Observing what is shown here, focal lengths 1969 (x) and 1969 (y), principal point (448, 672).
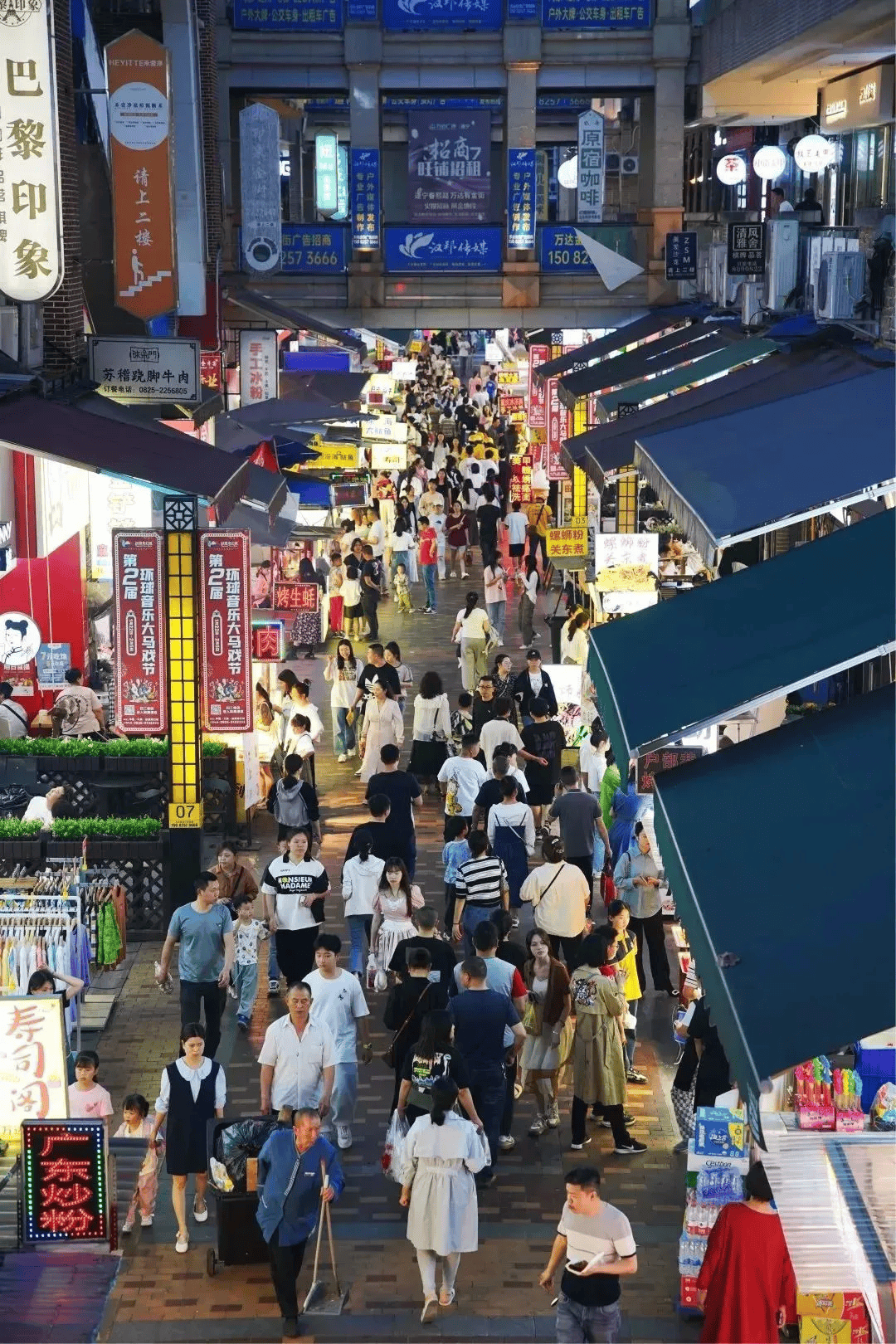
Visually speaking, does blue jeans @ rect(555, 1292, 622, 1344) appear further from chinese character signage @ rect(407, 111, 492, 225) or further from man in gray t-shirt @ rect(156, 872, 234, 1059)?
chinese character signage @ rect(407, 111, 492, 225)

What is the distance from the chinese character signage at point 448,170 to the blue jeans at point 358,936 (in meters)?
19.6

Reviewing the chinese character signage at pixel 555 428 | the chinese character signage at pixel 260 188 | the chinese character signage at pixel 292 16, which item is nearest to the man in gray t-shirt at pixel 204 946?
the chinese character signage at pixel 260 188

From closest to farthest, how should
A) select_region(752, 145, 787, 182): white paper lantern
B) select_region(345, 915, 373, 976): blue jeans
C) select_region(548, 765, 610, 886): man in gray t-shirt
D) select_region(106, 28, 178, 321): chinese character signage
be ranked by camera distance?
select_region(345, 915, 373, 976): blue jeans, select_region(548, 765, 610, 886): man in gray t-shirt, select_region(106, 28, 178, 321): chinese character signage, select_region(752, 145, 787, 182): white paper lantern

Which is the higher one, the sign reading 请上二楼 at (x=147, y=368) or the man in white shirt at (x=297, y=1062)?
the sign reading 请上二楼 at (x=147, y=368)

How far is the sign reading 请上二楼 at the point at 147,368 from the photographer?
18797 mm

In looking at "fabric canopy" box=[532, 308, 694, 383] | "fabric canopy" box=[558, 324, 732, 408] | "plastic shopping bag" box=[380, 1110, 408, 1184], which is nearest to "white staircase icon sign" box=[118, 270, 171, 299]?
"fabric canopy" box=[558, 324, 732, 408]

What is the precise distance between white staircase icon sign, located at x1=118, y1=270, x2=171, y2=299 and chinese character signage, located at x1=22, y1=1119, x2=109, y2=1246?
41.7 feet

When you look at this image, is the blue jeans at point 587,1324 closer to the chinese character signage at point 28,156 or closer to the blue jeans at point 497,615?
the chinese character signage at point 28,156

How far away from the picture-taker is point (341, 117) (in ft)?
176

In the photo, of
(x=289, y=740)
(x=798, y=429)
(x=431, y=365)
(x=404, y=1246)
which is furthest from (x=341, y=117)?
(x=404, y=1246)

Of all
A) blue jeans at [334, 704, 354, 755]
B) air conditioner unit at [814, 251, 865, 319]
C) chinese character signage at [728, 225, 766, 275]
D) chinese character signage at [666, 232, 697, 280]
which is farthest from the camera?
chinese character signage at [666, 232, 697, 280]

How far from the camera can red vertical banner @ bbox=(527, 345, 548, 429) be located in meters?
35.3

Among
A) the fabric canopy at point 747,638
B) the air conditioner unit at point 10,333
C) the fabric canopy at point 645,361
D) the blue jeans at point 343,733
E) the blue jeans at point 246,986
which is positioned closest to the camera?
the fabric canopy at point 747,638

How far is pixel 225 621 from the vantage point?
52.9 feet
